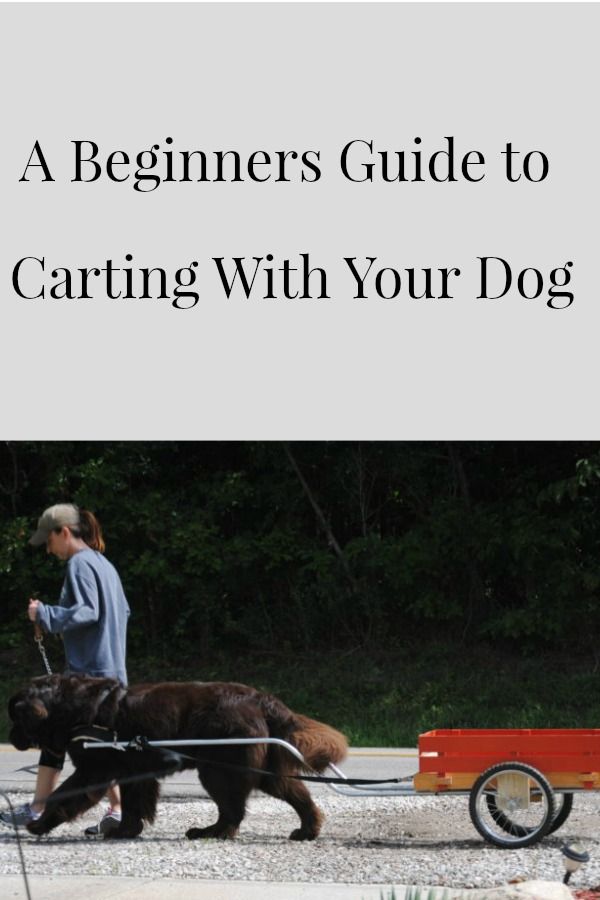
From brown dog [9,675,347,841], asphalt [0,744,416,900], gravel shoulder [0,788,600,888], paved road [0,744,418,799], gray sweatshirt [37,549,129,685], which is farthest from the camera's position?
paved road [0,744,418,799]

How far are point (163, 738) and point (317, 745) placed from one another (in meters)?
0.81

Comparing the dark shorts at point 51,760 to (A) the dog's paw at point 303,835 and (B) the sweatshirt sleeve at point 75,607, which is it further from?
(A) the dog's paw at point 303,835

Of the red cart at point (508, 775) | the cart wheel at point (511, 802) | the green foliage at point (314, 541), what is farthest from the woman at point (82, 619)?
the green foliage at point (314, 541)

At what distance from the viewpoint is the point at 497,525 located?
57.6 feet

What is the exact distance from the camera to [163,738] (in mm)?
7719

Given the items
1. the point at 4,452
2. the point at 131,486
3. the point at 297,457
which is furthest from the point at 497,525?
the point at 4,452

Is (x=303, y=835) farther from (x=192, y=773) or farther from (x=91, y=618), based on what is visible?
(x=192, y=773)

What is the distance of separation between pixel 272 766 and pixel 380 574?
10708 mm

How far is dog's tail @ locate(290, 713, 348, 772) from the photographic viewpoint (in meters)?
7.77

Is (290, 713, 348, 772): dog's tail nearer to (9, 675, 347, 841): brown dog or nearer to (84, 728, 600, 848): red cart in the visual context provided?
(9, 675, 347, 841): brown dog

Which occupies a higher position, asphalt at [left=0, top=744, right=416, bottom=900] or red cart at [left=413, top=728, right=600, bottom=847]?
red cart at [left=413, top=728, right=600, bottom=847]

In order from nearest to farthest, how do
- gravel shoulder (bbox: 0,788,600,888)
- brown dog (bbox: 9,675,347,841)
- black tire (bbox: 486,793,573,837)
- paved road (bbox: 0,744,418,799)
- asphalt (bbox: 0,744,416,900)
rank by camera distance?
asphalt (bbox: 0,744,416,900) < gravel shoulder (bbox: 0,788,600,888) < black tire (bbox: 486,793,573,837) < brown dog (bbox: 9,675,347,841) < paved road (bbox: 0,744,418,799)

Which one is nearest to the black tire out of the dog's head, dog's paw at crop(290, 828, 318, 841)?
dog's paw at crop(290, 828, 318, 841)

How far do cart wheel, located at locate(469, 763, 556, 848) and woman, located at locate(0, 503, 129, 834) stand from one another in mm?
2011
